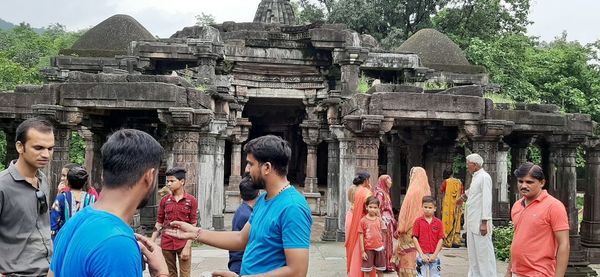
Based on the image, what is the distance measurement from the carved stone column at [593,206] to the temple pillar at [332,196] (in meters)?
5.10

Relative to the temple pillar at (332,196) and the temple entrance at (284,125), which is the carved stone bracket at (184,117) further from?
the temple entrance at (284,125)

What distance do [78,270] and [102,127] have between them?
11.1 m

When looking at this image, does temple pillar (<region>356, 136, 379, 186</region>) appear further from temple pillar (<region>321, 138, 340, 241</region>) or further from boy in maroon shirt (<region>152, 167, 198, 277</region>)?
temple pillar (<region>321, 138, 340, 241</region>)

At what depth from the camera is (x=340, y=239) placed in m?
11.4

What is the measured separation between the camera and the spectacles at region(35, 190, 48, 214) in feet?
11.0

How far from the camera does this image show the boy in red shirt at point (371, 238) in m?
6.28

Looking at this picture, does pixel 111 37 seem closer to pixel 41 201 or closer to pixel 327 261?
pixel 327 261

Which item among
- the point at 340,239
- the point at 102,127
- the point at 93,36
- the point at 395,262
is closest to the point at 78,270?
the point at 395,262

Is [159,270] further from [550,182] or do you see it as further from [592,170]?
[550,182]

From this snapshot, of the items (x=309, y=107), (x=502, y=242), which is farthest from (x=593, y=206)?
(x=309, y=107)

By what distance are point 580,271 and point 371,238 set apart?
5367 mm

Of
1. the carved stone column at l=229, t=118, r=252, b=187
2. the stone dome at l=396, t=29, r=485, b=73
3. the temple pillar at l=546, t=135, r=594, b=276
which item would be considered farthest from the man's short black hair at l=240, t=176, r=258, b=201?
the stone dome at l=396, t=29, r=485, b=73

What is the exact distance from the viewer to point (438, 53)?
18.2 m

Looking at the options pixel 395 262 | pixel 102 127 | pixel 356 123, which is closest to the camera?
pixel 395 262
